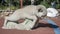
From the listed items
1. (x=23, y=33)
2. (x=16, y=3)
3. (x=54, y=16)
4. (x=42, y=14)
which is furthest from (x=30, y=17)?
(x=16, y=3)

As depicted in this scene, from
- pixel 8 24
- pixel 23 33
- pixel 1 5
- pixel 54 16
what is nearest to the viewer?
pixel 23 33

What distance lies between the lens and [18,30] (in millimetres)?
9883

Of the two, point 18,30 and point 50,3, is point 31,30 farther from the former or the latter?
point 50,3

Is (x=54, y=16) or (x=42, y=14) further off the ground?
(x=42, y=14)

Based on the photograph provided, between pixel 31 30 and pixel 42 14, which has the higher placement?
pixel 42 14

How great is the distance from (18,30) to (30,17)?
2.85ft

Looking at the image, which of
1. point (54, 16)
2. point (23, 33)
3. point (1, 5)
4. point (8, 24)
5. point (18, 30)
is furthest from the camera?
point (1, 5)

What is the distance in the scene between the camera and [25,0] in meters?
17.8

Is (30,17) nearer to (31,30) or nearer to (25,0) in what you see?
(31,30)

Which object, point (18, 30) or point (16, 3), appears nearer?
point (18, 30)

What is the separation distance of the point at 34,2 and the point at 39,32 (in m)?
8.61

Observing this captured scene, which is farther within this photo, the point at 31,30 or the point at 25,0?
the point at 25,0

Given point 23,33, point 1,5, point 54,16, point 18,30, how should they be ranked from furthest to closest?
point 1,5 → point 54,16 → point 18,30 → point 23,33


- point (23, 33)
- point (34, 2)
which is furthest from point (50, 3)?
point (23, 33)
